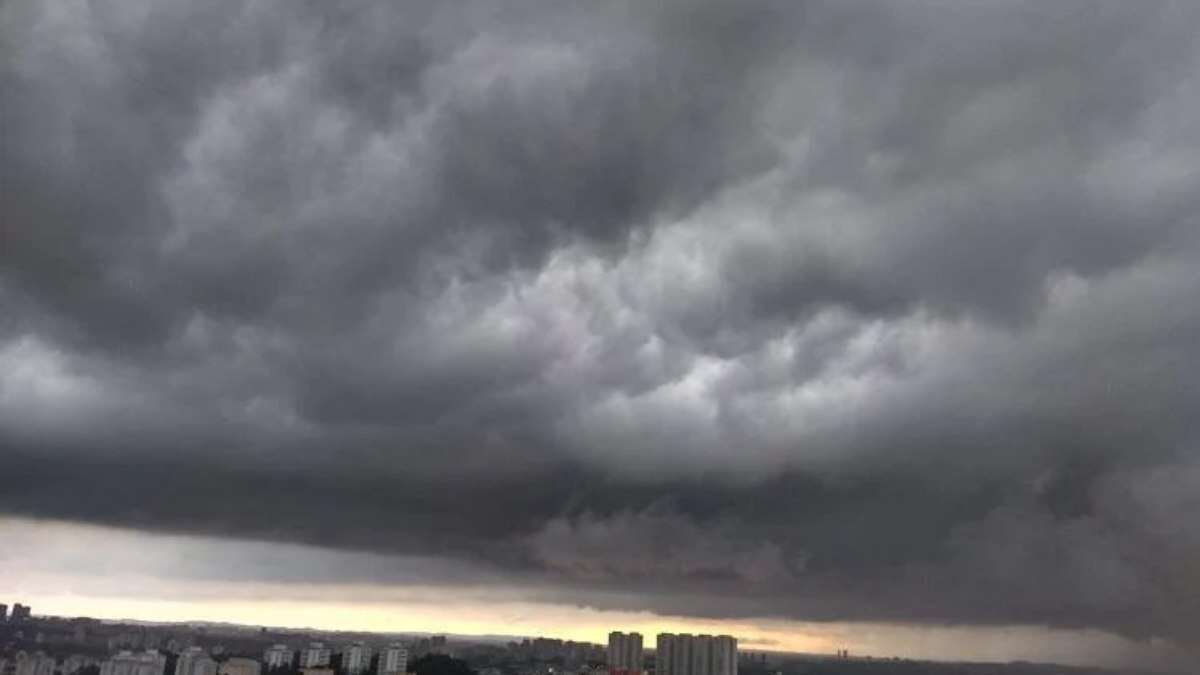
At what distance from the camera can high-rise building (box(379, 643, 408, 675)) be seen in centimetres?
8319

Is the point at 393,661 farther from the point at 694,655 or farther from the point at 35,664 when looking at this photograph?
the point at 35,664

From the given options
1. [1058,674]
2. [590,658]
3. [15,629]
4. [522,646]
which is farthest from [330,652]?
[1058,674]

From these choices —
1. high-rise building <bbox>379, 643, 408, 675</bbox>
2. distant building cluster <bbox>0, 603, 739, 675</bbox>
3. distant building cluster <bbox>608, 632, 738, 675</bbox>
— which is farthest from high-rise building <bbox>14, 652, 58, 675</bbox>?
distant building cluster <bbox>608, 632, 738, 675</bbox>

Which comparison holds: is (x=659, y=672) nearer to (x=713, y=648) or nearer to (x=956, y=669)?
(x=713, y=648)

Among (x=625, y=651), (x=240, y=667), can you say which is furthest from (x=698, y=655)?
(x=240, y=667)

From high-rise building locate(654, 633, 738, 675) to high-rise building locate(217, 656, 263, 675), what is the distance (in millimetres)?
37805

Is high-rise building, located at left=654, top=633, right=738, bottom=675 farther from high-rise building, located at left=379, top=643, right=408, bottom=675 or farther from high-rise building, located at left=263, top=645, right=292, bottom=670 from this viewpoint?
high-rise building, located at left=263, top=645, right=292, bottom=670

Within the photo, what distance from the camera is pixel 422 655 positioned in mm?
100750

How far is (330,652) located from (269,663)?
12932mm

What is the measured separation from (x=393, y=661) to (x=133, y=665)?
102 ft

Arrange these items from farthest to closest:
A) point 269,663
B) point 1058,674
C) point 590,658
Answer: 1. point 590,658
2. point 1058,674
3. point 269,663

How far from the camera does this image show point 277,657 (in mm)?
76438

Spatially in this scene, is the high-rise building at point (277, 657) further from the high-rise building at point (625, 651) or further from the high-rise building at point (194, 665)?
the high-rise building at point (625, 651)

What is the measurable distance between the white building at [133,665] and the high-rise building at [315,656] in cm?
1561
